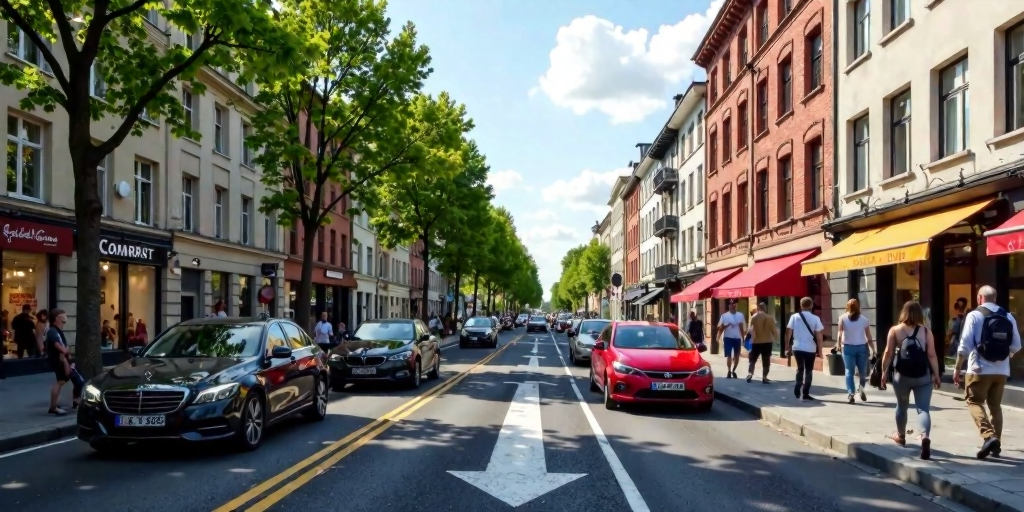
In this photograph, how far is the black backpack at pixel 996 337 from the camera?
25.2 feet

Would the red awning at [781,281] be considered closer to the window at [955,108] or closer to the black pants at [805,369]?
the window at [955,108]

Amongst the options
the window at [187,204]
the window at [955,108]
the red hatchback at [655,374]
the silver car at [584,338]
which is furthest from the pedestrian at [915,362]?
the window at [187,204]

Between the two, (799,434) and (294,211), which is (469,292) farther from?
(799,434)

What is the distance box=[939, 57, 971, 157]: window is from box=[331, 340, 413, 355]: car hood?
11083 mm

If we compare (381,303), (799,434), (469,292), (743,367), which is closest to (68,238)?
(799,434)

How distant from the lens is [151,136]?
22.6 metres

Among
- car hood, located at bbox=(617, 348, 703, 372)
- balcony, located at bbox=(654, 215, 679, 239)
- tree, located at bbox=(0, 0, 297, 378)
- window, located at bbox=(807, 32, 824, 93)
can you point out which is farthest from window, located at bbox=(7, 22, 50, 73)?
balcony, located at bbox=(654, 215, 679, 239)

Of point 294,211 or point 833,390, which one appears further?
point 294,211

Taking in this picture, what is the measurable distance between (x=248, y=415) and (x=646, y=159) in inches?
1897

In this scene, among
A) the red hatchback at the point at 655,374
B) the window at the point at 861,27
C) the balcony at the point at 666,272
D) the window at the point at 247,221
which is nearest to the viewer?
the red hatchback at the point at 655,374

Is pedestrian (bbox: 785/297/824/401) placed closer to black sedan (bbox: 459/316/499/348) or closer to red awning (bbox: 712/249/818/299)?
red awning (bbox: 712/249/818/299)

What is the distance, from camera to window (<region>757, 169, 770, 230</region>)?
2630cm

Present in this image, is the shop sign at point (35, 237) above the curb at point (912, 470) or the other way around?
above

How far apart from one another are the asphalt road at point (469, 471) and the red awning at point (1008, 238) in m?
4.04
